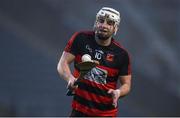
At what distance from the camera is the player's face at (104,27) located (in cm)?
521

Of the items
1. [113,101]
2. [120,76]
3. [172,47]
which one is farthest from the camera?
[172,47]

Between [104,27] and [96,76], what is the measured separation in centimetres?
35

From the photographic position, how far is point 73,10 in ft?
23.6

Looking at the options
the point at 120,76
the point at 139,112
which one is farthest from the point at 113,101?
the point at 139,112

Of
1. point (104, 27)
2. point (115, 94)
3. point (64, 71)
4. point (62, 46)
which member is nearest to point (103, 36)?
point (104, 27)

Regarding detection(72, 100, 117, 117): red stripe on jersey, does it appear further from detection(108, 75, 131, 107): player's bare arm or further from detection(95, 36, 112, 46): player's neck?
detection(95, 36, 112, 46): player's neck

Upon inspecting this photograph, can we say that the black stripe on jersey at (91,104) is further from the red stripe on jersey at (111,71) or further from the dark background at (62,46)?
the dark background at (62,46)

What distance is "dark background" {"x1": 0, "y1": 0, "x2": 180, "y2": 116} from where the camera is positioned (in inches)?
281

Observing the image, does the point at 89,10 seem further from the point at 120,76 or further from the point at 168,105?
the point at 120,76

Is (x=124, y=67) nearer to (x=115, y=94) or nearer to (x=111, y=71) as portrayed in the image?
(x=111, y=71)

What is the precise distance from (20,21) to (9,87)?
0.65m

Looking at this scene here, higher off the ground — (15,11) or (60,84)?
(15,11)

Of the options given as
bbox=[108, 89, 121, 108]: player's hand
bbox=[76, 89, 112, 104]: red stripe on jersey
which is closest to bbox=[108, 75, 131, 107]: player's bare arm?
bbox=[108, 89, 121, 108]: player's hand

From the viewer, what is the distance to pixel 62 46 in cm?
721
